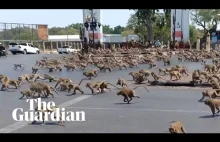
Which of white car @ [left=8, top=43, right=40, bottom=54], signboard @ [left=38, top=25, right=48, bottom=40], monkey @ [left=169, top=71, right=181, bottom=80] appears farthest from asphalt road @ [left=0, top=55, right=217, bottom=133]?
signboard @ [left=38, top=25, right=48, bottom=40]

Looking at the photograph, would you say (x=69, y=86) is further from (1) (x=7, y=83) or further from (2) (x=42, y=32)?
(2) (x=42, y=32)

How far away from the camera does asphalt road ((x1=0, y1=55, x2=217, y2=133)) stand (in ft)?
12.2

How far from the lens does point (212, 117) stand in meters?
4.14

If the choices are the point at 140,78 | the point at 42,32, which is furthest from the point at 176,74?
the point at 42,32

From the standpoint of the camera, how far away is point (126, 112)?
4.54 m

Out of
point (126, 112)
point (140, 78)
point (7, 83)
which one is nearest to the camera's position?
point (126, 112)

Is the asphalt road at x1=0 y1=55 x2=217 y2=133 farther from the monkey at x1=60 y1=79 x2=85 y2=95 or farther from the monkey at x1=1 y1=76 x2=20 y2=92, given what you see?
the monkey at x1=1 y1=76 x2=20 y2=92

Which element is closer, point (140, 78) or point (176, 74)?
point (140, 78)

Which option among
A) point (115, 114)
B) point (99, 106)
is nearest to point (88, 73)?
point (99, 106)

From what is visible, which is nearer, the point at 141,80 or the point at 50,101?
the point at 50,101

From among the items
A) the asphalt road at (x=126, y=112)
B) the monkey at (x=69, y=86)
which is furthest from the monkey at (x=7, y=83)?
the monkey at (x=69, y=86)

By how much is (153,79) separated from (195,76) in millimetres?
959

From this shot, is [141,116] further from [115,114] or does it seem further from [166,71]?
[166,71]
